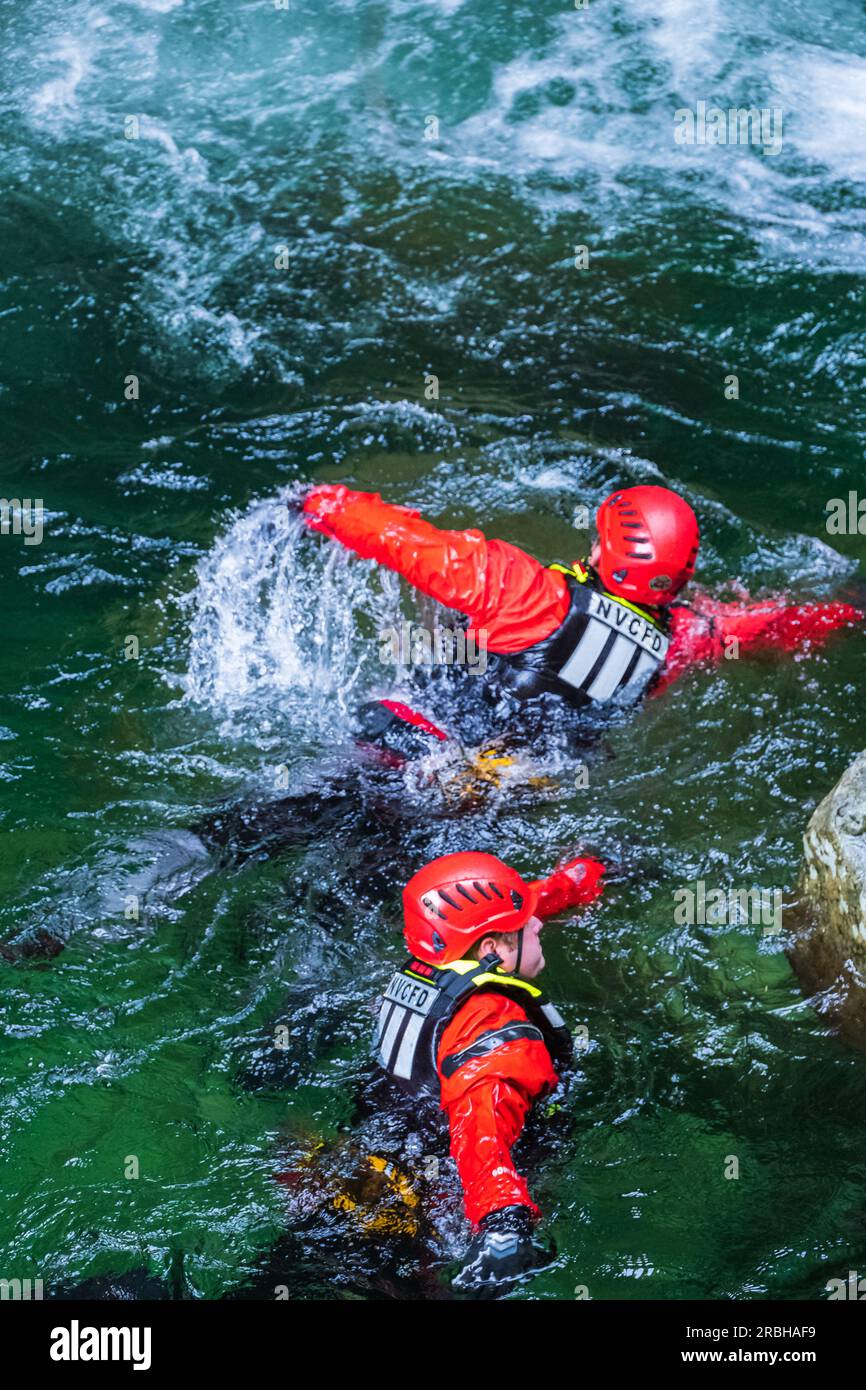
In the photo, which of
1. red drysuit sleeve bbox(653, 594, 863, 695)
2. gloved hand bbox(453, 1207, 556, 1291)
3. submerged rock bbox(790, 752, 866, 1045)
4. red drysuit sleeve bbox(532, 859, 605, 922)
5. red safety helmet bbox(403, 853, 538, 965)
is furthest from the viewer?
red drysuit sleeve bbox(653, 594, 863, 695)

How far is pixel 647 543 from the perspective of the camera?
6.06m

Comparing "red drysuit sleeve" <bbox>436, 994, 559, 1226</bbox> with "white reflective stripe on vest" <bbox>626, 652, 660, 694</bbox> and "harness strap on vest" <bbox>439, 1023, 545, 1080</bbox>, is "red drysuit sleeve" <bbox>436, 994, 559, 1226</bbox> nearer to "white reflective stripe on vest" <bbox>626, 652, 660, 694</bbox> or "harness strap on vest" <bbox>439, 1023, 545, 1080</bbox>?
"harness strap on vest" <bbox>439, 1023, 545, 1080</bbox>

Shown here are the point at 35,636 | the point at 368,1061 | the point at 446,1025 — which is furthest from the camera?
the point at 35,636

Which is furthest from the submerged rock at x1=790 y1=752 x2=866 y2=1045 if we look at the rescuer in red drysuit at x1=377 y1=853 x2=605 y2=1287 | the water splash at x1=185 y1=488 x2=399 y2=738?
the water splash at x1=185 y1=488 x2=399 y2=738

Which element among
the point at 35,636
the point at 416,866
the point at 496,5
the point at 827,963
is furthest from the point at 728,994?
the point at 496,5

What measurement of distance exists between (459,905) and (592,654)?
1.80 metres

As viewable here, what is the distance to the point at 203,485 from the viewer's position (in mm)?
8109

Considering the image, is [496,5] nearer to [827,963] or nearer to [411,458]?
[411,458]

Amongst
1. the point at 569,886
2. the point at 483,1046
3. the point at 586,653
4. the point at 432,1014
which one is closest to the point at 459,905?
the point at 432,1014

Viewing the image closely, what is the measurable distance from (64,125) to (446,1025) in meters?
9.45

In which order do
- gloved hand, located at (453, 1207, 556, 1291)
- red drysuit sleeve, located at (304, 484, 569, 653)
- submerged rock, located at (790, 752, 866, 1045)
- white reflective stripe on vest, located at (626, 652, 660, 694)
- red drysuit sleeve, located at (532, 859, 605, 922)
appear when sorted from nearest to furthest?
gloved hand, located at (453, 1207, 556, 1291) < submerged rock, located at (790, 752, 866, 1045) < red drysuit sleeve, located at (532, 859, 605, 922) < red drysuit sleeve, located at (304, 484, 569, 653) < white reflective stripe on vest, located at (626, 652, 660, 694)

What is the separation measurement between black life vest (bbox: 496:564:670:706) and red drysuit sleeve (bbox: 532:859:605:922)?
0.92 metres

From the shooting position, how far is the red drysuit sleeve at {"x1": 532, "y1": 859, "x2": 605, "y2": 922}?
546cm

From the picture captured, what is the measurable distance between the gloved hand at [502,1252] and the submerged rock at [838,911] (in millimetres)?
1708
